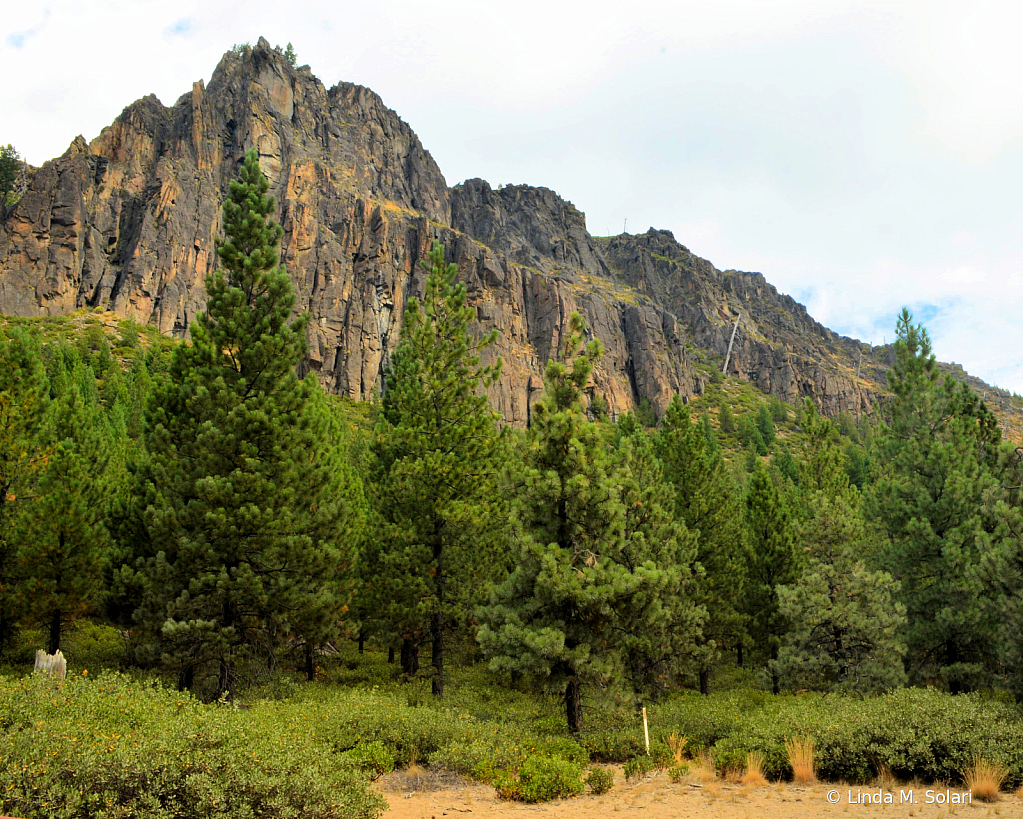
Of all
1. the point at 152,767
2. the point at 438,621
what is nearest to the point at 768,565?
the point at 438,621

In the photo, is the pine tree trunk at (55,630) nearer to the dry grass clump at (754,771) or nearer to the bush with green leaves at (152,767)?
the bush with green leaves at (152,767)

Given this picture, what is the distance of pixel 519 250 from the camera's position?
15512cm

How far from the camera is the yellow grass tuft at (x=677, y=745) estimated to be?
38.5ft

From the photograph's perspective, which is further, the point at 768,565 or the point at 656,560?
the point at 768,565

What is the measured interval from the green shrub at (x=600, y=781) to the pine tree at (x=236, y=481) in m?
8.58

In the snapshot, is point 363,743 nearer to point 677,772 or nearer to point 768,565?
point 677,772

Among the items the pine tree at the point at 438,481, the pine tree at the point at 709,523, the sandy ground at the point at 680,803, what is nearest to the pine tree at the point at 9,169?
the pine tree at the point at 438,481

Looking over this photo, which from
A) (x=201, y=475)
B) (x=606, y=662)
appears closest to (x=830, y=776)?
(x=606, y=662)

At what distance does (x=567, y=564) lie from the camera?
12930 millimetres

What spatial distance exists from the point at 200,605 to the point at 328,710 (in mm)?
4475

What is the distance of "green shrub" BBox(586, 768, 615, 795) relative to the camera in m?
9.66

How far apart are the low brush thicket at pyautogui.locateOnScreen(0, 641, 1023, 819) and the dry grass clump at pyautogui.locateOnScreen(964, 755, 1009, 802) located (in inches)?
7.0

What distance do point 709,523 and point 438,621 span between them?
12.4 meters

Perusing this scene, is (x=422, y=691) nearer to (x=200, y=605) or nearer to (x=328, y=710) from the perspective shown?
(x=328, y=710)
